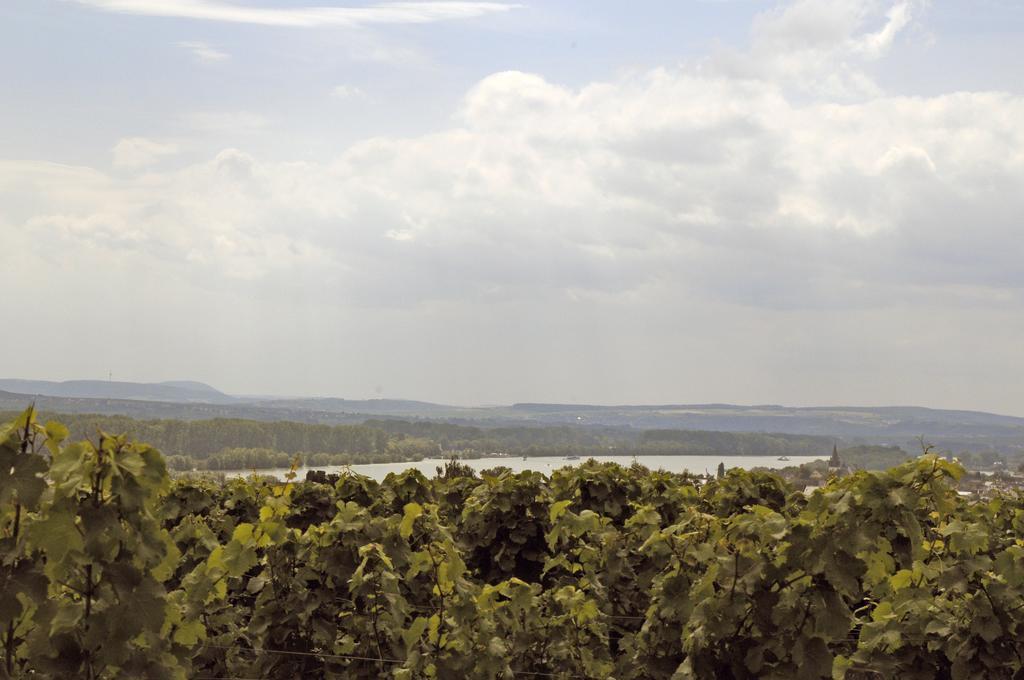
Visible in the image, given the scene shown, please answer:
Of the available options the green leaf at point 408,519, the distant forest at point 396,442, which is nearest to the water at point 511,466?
the green leaf at point 408,519

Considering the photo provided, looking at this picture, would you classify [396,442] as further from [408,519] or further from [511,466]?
[408,519]

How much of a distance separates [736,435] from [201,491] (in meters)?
147

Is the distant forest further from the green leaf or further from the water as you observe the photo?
the green leaf

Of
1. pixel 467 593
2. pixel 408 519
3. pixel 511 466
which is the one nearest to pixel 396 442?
pixel 511 466

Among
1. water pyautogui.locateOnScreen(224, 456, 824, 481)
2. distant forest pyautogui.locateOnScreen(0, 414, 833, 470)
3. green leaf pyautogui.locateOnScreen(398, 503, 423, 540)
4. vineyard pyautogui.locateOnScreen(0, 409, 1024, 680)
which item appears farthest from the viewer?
distant forest pyautogui.locateOnScreen(0, 414, 833, 470)

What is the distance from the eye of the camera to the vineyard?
4.91 metres

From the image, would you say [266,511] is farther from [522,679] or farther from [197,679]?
[522,679]

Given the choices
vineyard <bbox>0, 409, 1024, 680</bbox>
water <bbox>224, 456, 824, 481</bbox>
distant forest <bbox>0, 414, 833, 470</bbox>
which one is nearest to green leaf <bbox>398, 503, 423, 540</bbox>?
vineyard <bbox>0, 409, 1024, 680</bbox>

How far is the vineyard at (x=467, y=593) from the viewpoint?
16.1 ft

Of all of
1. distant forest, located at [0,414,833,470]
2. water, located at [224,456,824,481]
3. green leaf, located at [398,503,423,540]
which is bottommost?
distant forest, located at [0,414,833,470]

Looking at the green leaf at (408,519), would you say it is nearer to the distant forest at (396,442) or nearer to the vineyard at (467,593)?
the vineyard at (467,593)

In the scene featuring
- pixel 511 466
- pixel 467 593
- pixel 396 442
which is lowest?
pixel 396 442

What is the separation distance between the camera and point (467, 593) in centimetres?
746

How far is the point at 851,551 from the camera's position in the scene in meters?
6.36
